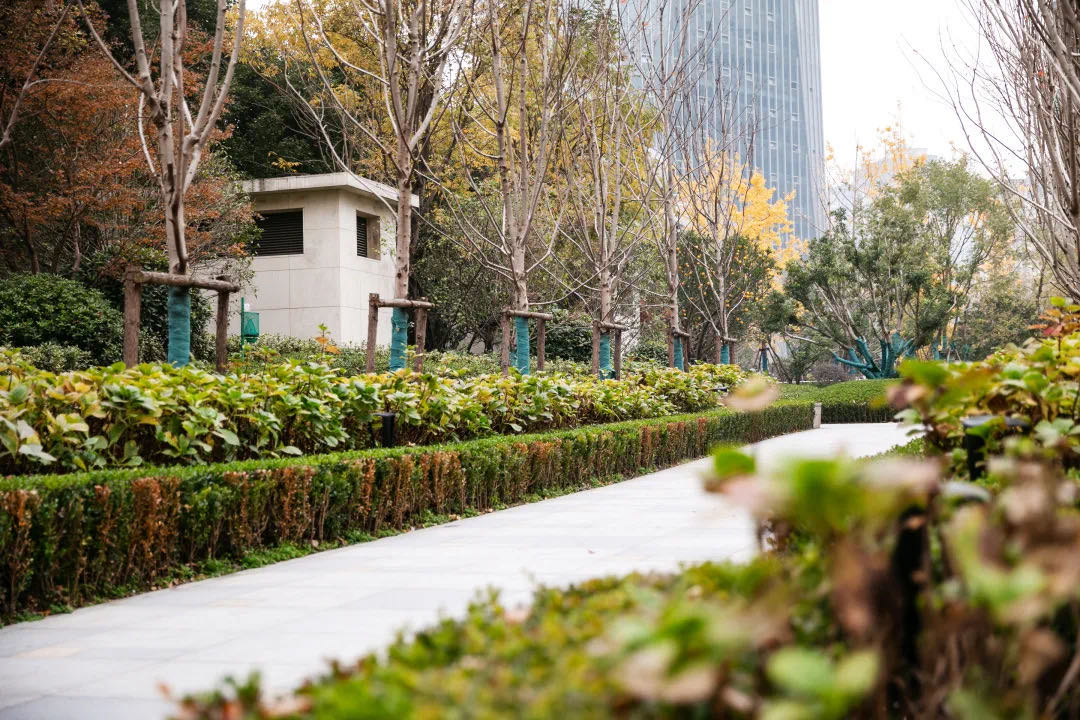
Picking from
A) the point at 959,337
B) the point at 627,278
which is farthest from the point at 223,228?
the point at 959,337

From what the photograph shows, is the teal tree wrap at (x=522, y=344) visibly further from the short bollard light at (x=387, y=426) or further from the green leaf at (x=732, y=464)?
the green leaf at (x=732, y=464)

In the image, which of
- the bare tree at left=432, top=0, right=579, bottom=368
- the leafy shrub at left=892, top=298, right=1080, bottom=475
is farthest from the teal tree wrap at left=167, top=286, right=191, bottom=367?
the leafy shrub at left=892, top=298, right=1080, bottom=475

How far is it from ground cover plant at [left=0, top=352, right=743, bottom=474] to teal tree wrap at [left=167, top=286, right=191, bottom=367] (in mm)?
289

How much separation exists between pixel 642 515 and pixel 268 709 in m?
6.42

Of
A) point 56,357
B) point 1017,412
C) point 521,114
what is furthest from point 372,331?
point 1017,412

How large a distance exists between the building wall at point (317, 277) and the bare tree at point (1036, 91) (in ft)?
46.8

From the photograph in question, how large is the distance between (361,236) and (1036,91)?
1710 centimetres

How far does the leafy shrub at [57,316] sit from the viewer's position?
1492 centimetres

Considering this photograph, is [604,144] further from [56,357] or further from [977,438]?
[977,438]

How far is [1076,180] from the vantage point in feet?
22.2

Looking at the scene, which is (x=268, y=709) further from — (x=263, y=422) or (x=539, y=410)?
(x=539, y=410)

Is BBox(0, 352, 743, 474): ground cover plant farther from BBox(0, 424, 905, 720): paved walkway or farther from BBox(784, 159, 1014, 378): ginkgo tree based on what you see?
BBox(784, 159, 1014, 378): ginkgo tree

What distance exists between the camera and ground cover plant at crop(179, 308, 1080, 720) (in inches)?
45.3

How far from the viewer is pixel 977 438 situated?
10.8 feet
